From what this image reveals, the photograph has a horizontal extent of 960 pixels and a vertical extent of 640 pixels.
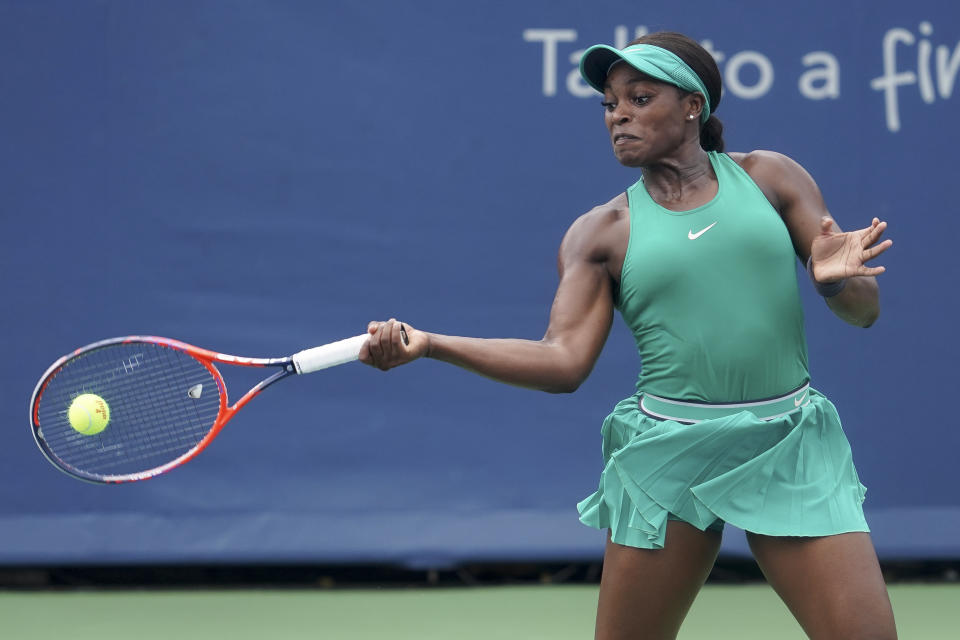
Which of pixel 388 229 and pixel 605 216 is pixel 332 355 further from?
pixel 388 229

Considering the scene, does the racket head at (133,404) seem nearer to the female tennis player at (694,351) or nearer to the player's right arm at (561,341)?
the player's right arm at (561,341)

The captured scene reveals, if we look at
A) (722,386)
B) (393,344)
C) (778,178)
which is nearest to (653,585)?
(722,386)

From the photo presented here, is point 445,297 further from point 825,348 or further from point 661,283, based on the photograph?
point 661,283

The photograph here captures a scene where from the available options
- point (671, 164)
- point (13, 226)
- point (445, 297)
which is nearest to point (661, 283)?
point (671, 164)

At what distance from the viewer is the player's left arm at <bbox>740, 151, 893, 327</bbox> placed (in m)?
2.50

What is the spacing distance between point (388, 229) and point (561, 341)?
7.57 ft

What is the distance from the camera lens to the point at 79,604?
4.82 meters

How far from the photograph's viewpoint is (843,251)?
99.5 inches

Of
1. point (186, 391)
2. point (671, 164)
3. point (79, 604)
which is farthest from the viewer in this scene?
point (79, 604)

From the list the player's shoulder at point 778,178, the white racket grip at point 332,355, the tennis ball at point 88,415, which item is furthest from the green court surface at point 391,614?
the player's shoulder at point 778,178

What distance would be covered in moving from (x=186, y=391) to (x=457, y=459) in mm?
1532

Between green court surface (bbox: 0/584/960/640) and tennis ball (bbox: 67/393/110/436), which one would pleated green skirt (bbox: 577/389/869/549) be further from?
green court surface (bbox: 0/584/960/640)

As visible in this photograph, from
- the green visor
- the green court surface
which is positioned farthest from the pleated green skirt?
the green court surface

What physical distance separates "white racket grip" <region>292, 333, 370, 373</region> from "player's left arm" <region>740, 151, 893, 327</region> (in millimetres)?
874
